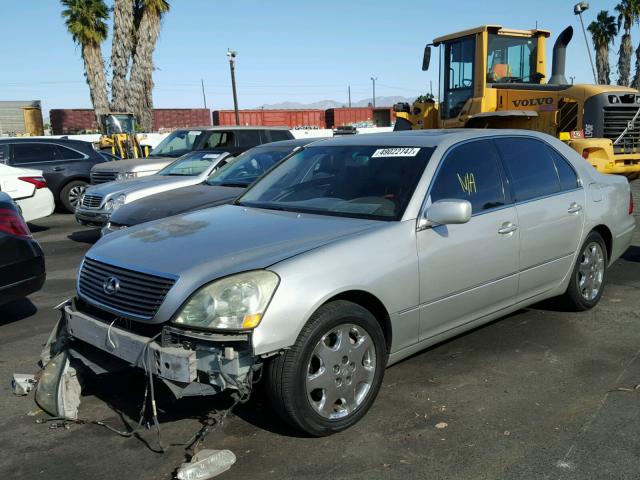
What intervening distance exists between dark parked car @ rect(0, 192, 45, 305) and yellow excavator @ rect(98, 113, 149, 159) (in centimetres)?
1782

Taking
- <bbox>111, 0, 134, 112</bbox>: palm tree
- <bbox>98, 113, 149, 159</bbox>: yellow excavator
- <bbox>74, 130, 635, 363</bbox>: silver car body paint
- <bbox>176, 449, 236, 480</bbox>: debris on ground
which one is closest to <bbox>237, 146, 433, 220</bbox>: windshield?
<bbox>74, 130, 635, 363</bbox>: silver car body paint

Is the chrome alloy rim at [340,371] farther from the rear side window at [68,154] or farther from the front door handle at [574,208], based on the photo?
the rear side window at [68,154]

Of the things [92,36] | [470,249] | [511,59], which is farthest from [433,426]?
[92,36]

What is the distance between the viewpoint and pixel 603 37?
132ft

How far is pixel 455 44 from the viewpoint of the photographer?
1118cm

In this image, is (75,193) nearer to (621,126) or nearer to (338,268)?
(621,126)

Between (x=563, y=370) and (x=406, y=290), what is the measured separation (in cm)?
144

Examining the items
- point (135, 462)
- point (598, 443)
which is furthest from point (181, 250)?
point (598, 443)

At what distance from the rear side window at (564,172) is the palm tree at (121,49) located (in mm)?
24824

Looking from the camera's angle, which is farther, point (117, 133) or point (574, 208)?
point (117, 133)

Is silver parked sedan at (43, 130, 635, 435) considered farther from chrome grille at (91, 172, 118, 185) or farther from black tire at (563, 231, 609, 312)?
chrome grille at (91, 172, 118, 185)

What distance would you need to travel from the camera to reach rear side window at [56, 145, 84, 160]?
13.5m

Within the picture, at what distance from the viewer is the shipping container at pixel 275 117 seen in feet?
145

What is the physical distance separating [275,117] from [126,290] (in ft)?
150
